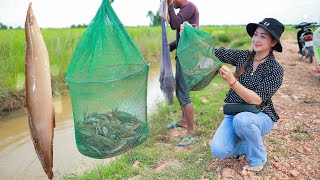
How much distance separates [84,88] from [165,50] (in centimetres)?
123

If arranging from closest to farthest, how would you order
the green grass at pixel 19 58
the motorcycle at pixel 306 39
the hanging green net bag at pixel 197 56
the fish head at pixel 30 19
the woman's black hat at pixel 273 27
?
the fish head at pixel 30 19 < the woman's black hat at pixel 273 27 < the hanging green net bag at pixel 197 56 < the green grass at pixel 19 58 < the motorcycle at pixel 306 39

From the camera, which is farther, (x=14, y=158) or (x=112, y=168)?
(x=14, y=158)

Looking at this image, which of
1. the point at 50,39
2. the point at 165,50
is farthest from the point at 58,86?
the point at 165,50

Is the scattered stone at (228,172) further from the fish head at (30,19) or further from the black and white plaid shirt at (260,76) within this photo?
the fish head at (30,19)

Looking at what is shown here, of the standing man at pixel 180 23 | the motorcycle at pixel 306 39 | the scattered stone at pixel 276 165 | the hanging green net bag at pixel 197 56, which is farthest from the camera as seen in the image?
the motorcycle at pixel 306 39

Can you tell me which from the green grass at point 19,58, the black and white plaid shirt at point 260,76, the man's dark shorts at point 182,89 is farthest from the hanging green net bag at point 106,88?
the green grass at point 19,58

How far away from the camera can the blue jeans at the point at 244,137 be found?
9.16ft

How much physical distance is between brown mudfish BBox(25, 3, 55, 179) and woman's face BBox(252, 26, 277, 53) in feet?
5.51

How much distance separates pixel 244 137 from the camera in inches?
114

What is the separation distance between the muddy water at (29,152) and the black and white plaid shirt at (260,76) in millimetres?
1879

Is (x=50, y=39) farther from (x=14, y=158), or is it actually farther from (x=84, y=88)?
(x=84, y=88)

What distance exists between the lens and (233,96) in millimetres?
2986

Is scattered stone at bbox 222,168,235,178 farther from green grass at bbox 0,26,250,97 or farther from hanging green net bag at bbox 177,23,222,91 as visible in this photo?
green grass at bbox 0,26,250,97

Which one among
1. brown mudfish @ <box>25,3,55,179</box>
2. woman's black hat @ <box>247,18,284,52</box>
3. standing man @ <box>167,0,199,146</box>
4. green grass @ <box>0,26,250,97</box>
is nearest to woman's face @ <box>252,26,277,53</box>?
woman's black hat @ <box>247,18,284,52</box>
